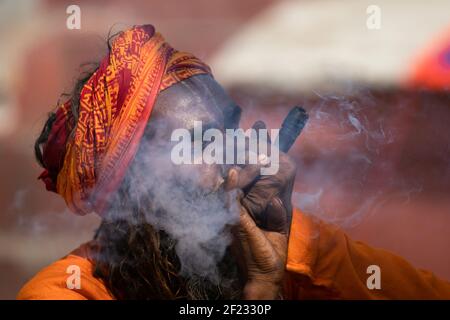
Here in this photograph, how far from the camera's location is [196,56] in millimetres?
2486

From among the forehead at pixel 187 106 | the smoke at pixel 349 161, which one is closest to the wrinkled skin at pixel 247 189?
the forehead at pixel 187 106

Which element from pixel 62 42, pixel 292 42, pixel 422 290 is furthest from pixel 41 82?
pixel 422 290

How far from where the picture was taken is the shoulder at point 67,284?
237 centimetres

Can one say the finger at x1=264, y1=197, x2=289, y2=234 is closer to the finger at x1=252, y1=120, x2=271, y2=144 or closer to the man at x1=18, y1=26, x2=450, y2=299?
the man at x1=18, y1=26, x2=450, y2=299

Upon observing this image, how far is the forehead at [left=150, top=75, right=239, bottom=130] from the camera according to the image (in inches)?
91.5

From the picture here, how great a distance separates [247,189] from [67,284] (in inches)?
28.2

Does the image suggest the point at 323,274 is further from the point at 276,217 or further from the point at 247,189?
the point at 247,189

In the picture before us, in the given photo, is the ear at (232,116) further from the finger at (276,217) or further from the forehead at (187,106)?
the finger at (276,217)

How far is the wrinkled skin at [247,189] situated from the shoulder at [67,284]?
495 mm

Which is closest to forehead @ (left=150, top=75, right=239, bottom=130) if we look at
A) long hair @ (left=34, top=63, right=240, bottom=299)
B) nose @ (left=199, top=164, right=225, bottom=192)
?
nose @ (left=199, top=164, right=225, bottom=192)

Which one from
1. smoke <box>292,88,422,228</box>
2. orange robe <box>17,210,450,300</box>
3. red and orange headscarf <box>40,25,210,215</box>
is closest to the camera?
red and orange headscarf <box>40,25,210,215</box>

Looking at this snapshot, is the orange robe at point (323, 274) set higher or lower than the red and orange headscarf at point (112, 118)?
lower

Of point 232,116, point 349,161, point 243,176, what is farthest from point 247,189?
point 349,161

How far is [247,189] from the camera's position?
7.93 ft
